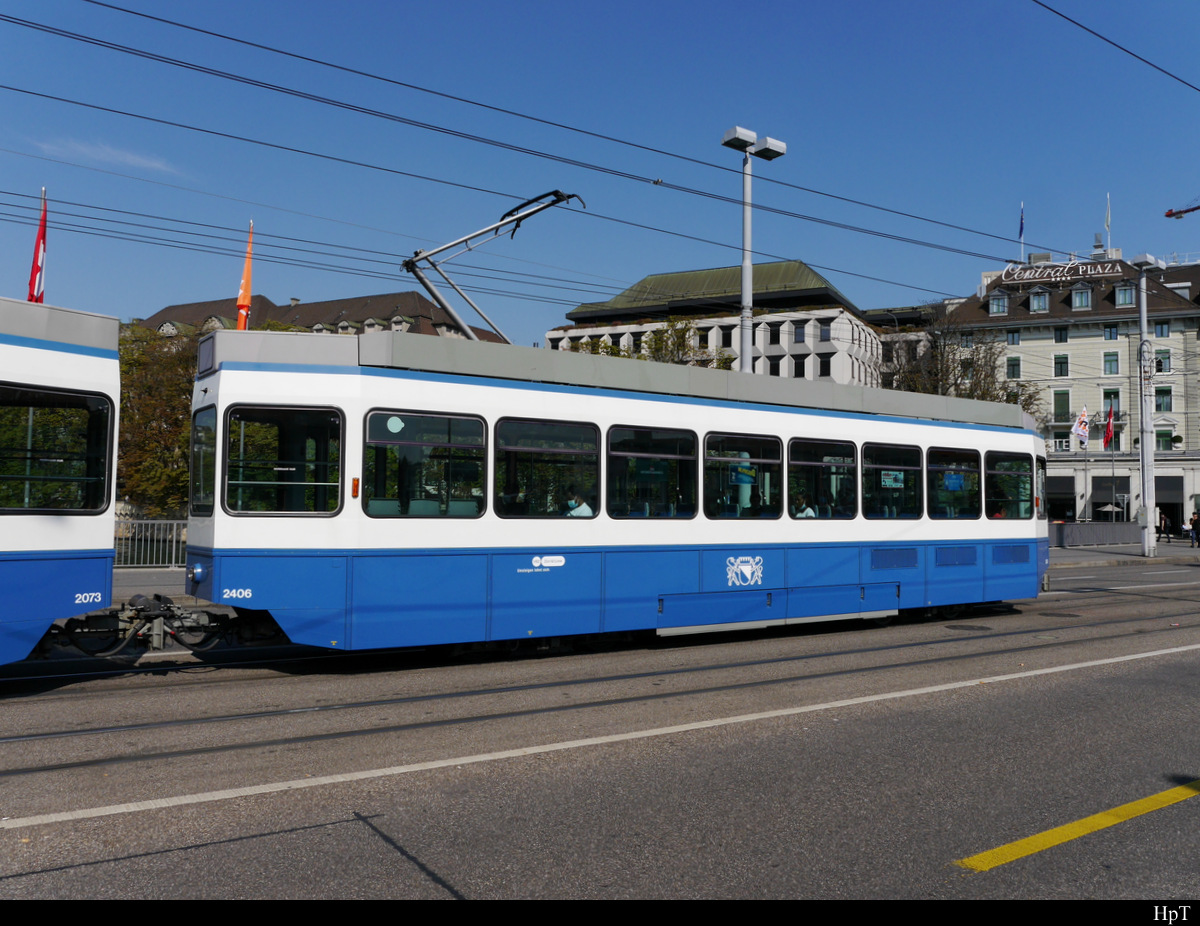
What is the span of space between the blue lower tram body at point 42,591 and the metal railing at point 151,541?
12028 mm

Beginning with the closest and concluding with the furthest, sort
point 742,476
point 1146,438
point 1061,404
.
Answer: point 742,476 < point 1146,438 < point 1061,404

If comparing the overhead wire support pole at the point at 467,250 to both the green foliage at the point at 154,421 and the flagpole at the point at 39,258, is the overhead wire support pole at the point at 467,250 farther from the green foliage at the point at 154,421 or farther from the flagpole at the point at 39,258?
the green foliage at the point at 154,421

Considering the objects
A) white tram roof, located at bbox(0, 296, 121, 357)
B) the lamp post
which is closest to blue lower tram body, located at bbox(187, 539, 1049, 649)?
white tram roof, located at bbox(0, 296, 121, 357)

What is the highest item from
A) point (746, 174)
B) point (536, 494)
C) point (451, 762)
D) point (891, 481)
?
point (746, 174)

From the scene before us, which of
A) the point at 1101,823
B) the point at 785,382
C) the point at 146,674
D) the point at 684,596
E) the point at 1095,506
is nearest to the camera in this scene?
the point at 1101,823

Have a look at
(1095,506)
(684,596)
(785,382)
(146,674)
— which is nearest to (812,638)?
(684,596)

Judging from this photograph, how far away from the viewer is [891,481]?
1367cm

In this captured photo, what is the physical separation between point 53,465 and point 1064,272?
73.6 metres

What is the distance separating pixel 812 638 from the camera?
1273 cm

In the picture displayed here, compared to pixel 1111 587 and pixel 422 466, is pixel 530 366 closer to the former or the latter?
pixel 422 466

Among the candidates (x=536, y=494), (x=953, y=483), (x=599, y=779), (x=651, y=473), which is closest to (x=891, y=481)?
(x=953, y=483)

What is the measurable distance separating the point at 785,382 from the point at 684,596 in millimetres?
3149

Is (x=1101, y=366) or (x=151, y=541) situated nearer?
(x=151, y=541)
